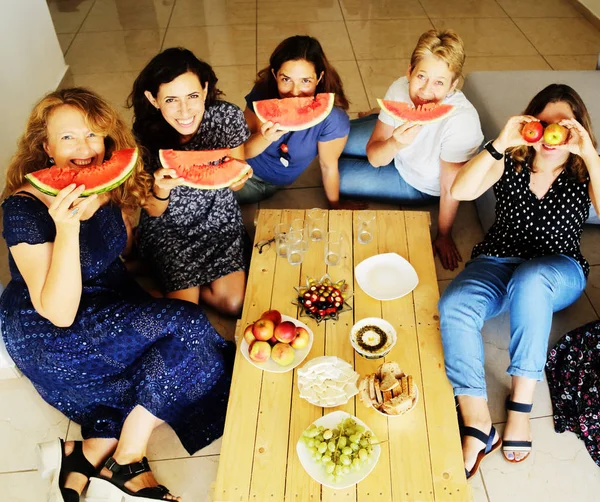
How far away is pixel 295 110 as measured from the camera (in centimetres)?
252

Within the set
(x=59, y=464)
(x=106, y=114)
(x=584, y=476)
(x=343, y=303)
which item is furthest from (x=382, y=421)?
(x=106, y=114)

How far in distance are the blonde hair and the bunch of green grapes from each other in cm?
134

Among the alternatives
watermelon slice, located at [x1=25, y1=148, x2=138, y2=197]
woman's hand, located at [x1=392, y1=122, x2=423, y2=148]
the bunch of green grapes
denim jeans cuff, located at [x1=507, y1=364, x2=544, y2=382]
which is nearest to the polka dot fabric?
woman's hand, located at [x1=392, y1=122, x2=423, y2=148]

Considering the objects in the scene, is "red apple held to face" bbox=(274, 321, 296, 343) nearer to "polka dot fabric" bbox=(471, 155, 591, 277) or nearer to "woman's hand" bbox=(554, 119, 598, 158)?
"polka dot fabric" bbox=(471, 155, 591, 277)

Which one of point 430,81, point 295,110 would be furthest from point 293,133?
point 430,81

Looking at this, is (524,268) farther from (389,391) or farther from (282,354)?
(282,354)

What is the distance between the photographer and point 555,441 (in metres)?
2.37

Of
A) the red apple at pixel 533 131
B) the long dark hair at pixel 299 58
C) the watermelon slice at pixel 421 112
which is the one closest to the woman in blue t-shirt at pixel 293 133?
the long dark hair at pixel 299 58

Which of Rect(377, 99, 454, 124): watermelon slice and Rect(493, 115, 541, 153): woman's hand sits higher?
Rect(493, 115, 541, 153): woman's hand

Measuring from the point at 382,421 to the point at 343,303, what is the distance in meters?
0.55

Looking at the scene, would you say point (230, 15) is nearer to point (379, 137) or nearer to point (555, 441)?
point (379, 137)

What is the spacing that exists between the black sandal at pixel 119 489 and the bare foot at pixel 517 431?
1.43 m

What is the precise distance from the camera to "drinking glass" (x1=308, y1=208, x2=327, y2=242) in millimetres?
2666

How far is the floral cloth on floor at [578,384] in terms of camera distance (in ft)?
7.54
